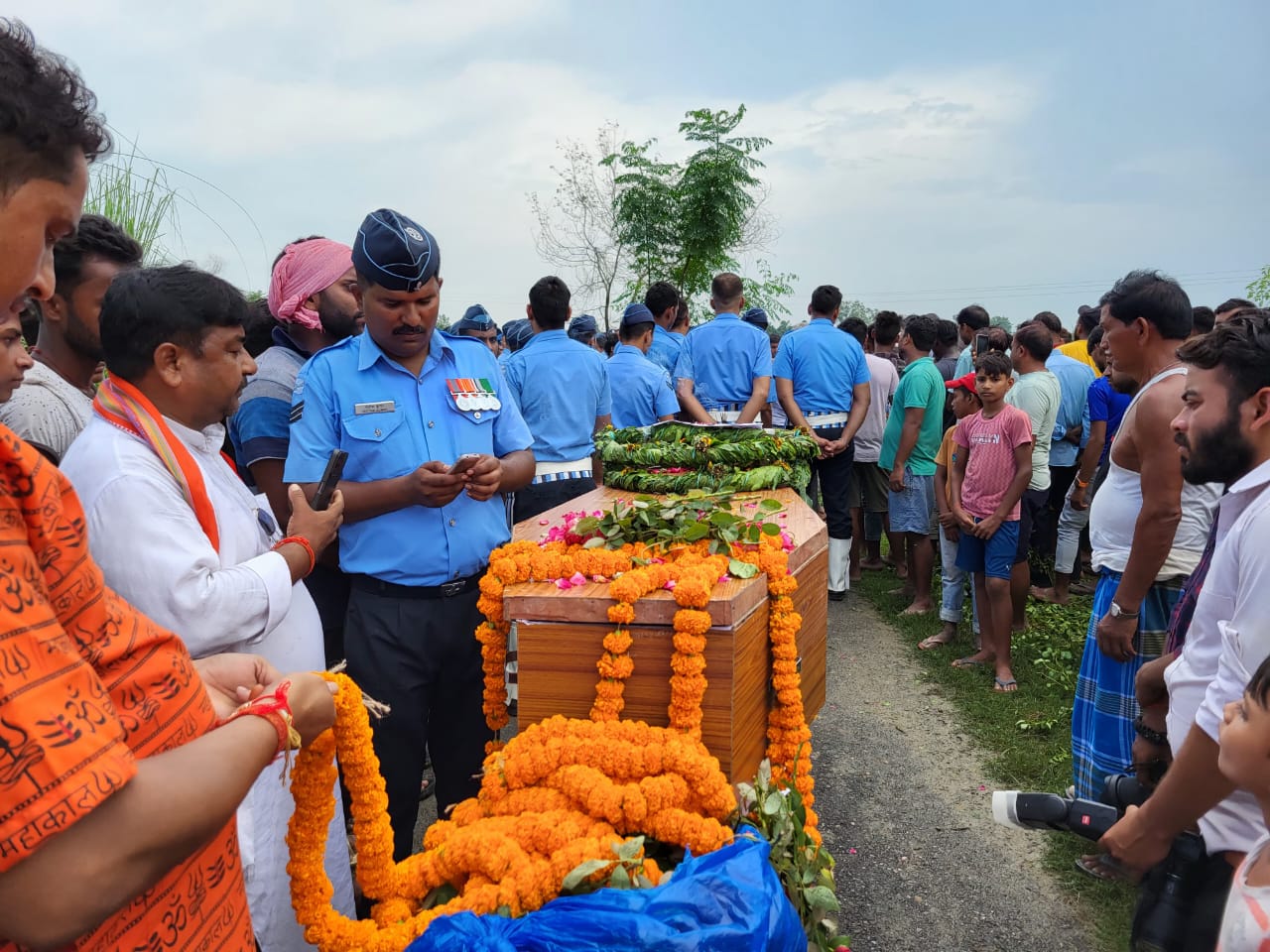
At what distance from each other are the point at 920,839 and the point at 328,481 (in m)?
2.97

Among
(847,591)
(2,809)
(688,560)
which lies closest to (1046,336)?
(847,591)

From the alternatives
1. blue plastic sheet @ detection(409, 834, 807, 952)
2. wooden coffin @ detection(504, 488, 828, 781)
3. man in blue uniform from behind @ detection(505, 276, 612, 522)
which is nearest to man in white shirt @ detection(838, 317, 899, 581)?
man in blue uniform from behind @ detection(505, 276, 612, 522)

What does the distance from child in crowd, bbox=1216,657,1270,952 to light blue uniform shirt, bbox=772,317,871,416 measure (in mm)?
5593

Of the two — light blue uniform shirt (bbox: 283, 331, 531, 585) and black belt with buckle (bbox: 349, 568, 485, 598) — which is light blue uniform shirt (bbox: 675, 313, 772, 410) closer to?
light blue uniform shirt (bbox: 283, 331, 531, 585)

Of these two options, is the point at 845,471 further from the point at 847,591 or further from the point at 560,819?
the point at 560,819

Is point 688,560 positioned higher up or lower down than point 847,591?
higher up

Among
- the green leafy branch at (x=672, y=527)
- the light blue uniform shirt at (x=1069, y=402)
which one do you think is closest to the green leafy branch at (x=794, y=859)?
the green leafy branch at (x=672, y=527)

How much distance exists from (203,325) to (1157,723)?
2.99 m

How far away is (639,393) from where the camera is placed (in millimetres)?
6512

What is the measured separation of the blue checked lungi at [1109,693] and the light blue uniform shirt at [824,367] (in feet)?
12.5

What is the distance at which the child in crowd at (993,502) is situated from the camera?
5.13 meters

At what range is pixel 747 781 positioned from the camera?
2.39m

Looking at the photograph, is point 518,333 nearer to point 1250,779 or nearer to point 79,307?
point 79,307

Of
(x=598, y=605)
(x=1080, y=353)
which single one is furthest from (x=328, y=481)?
(x=1080, y=353)
